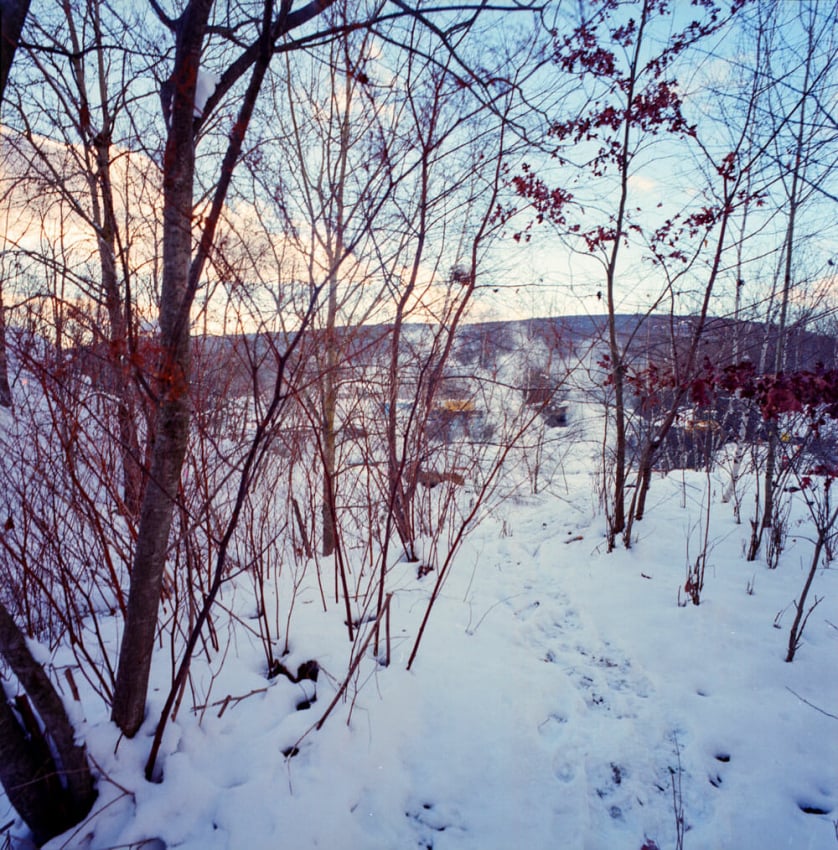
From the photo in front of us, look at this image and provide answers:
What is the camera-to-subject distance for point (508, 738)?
6.07 feet

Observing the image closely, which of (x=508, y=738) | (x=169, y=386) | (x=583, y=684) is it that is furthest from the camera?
(x=583, y=684)

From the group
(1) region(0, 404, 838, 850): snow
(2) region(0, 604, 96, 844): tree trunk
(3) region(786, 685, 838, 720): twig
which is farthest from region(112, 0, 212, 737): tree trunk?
(3) region(786, 685, 838, 720): twig

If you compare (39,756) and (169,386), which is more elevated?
(169,386)

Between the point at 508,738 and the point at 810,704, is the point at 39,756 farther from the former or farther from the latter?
the point at 810,704

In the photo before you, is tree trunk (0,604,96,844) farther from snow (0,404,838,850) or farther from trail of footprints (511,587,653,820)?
trail of footprints (511,587,653,820)

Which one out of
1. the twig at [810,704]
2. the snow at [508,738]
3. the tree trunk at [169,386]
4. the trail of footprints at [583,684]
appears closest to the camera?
the tree trunk at [169,386]

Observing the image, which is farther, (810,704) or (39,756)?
(810,704)

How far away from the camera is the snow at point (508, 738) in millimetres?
1447

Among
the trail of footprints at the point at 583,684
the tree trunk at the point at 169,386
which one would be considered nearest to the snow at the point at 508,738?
the trail of footprints at the point at 583,684

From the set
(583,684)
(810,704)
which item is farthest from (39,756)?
(810,704)

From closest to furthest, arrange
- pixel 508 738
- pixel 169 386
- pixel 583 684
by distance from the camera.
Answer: pixel 169 386
pixel 508 738
pixel 583 684

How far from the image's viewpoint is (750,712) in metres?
1.94

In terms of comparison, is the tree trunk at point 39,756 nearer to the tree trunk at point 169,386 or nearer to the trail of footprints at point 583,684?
the tree trunk at point 169,386

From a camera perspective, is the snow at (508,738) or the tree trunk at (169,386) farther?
the snow at (508,738)
